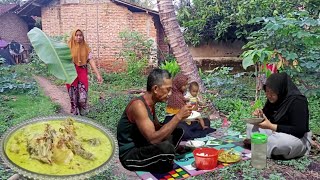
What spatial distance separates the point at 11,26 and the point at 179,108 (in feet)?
47.7

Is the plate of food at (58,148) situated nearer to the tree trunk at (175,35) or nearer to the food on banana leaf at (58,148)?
the food on banana leaf at (58,148)

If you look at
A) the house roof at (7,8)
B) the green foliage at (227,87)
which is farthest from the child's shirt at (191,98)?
the house roof at (7,8)

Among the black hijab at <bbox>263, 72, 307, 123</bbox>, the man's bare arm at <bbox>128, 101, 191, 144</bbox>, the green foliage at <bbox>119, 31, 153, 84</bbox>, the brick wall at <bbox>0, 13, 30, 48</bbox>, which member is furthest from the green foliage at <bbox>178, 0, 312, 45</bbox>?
the brick wall at <bbox>0, 13, 30, 48</bbox>

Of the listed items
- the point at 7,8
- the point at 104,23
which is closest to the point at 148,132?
the point at 104,23

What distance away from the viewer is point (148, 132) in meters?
2.94

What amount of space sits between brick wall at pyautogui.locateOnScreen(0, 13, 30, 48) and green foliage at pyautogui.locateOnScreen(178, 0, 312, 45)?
9464 mm

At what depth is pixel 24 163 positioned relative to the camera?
198 cm

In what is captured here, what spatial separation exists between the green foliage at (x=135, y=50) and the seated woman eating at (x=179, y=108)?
557 centimetres

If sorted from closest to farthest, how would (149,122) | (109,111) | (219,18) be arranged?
1. (149,122)
2. (109,111)
3. (219,18)

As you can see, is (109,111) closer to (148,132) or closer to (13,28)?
(148,132)

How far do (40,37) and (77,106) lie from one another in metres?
2.63

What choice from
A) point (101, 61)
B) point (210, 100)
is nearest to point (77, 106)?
point (210, 100)

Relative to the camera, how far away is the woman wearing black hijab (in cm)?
351

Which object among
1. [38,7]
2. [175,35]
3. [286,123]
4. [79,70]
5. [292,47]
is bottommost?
[286,123]
